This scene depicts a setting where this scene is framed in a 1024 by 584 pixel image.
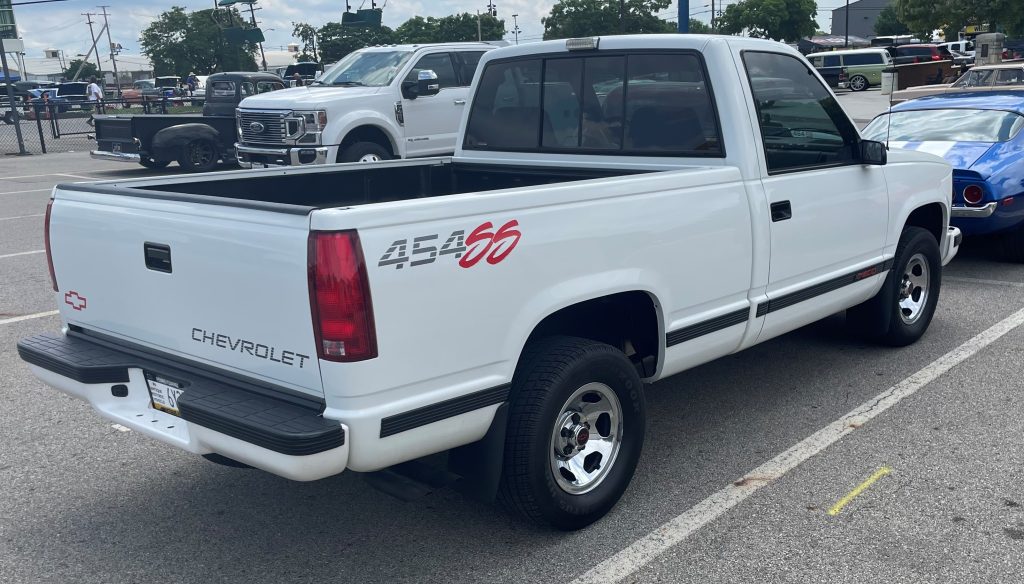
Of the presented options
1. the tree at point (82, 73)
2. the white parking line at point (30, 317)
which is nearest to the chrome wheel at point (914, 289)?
the white parking line at point (30, 317)

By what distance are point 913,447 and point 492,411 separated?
228 centimetres

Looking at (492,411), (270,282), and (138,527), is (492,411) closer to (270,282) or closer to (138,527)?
(270,282)

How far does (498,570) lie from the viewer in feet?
11.2

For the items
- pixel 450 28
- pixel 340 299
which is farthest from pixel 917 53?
pixel 450 28

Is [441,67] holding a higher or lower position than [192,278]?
higher

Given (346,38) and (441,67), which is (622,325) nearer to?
(441,67)

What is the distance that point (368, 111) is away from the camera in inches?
513

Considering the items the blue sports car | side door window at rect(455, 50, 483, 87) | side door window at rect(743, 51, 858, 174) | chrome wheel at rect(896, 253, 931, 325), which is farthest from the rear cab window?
side door window at rect(455, 50, 483, 87)

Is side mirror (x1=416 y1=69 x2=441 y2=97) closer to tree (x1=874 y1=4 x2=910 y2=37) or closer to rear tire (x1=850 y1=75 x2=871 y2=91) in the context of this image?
rear tire (x1=850 y1=75 x2=871 y2=91)

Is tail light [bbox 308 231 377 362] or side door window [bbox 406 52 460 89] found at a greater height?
side door window [bbox 406 52 460 89]

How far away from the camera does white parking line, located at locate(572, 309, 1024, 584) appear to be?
3.45 metres

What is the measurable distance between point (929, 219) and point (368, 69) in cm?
957

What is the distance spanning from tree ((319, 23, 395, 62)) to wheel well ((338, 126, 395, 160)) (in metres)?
52.1

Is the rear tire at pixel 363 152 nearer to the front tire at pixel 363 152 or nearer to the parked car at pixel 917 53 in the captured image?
the front tire at pixel 363 152
